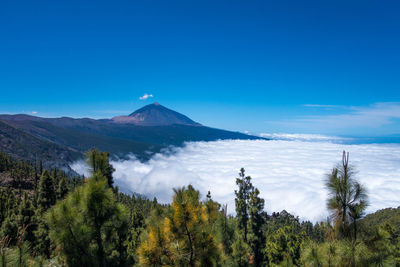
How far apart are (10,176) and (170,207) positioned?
11348cm

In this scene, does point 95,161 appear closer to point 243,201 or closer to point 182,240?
point 182,240

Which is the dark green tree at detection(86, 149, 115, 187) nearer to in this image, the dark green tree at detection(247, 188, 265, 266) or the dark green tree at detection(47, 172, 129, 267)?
the dark green tree at detection(47, 172, 129, 267)

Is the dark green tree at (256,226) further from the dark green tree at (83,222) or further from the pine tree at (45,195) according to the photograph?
the pine tree at (45,195)

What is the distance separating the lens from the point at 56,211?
6.17 m

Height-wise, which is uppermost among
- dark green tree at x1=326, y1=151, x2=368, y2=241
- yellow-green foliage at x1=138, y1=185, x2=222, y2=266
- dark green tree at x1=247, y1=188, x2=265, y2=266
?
dark green tree at x1=326, y1=151, x2=368, y2=241

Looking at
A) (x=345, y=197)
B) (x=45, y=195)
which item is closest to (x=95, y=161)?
(x=345, y=197)

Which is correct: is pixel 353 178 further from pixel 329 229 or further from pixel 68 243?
pixel 68 243

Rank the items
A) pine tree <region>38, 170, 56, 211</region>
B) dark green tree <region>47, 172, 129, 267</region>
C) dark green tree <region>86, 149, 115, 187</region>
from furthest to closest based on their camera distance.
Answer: pine tree <region>38, 170, 56, 211</region> < dark green tree <region>86, 149, 115, 187</region> < dark green tree <region>47, 172, 129, 267</region>

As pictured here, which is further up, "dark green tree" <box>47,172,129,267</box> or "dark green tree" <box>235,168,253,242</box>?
"dark green tree" <box>47,172,129,267</box>

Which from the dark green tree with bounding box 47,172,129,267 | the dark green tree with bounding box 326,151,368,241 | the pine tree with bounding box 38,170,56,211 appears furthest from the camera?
the pine tree with bounding box 38,170,56,211

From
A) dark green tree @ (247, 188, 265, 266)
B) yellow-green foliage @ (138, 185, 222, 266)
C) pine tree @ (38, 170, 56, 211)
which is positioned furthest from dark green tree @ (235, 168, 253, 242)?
pine tree @ (38, 170, 56, 211)

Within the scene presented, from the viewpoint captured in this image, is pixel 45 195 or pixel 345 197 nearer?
pixel 345 197

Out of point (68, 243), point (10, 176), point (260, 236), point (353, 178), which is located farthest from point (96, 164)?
point (10, 176)

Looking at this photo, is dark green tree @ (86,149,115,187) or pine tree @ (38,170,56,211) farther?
pine tree @ (38,170,56,211)
